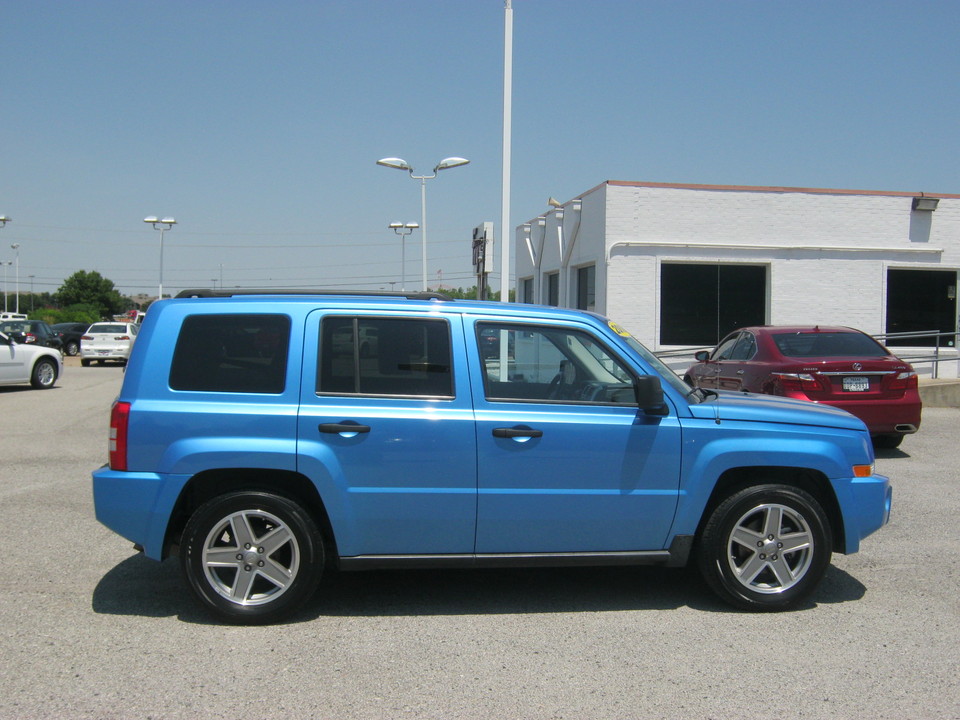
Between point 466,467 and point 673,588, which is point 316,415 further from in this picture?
point 673,588

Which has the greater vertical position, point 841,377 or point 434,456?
point 841,377

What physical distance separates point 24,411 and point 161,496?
1240cm

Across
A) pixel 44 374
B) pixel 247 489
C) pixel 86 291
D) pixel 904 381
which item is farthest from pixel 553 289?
pixel 86 291

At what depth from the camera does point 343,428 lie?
4766 mm

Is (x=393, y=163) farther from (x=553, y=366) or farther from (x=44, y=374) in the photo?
(x=553, y=366)

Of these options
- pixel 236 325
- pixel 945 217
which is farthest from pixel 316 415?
pixel 945 217

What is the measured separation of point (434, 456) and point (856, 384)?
23.0 feet

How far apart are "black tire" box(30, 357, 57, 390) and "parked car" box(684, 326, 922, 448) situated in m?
15.8

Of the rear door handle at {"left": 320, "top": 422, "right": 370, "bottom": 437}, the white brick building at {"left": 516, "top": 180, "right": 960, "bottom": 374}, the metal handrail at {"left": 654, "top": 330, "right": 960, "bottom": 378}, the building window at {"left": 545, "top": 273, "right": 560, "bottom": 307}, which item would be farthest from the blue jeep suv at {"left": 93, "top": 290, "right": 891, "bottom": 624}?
the building window at {"left": 545, "top": 273, "right": 560, "bottom": 307}

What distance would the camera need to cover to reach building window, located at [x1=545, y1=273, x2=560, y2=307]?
2430 centimetres

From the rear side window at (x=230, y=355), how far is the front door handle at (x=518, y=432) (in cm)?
122

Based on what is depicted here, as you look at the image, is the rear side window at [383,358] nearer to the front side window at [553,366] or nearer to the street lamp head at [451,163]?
the front side window at [553,366]

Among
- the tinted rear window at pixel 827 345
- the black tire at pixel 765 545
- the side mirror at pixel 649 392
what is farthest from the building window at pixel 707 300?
the side mirror at pixel 649 392

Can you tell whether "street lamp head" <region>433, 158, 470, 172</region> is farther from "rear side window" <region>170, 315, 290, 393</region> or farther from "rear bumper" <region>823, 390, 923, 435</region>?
"rear side window" <region>170, 315, 290, 393</region>
